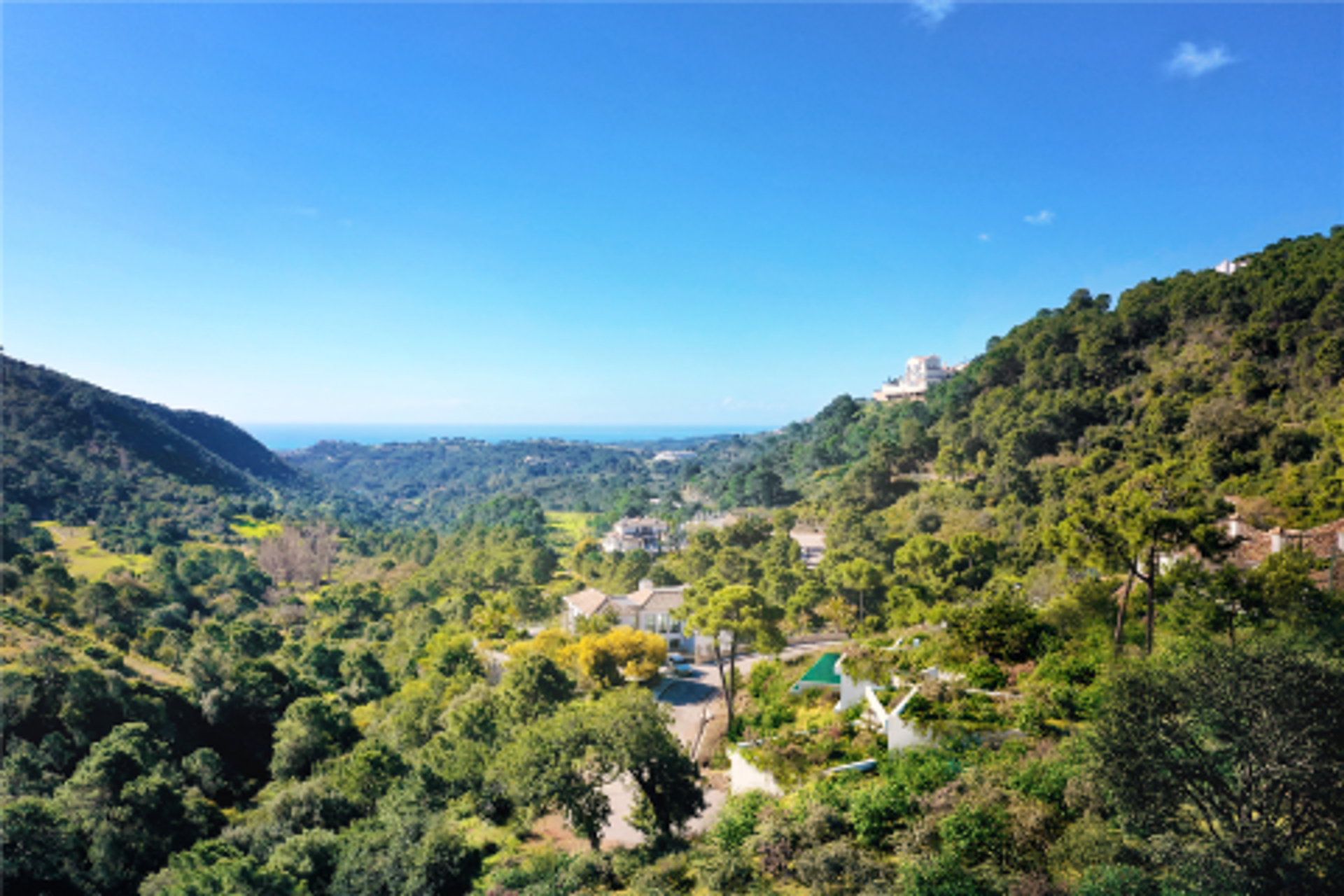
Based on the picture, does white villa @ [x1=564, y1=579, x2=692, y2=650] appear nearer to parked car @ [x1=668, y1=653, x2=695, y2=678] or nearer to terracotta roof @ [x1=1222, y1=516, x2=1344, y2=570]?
parked car @ [x1=668, y1=653, x2=695, y2=678]

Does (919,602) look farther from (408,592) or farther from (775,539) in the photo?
(408,592)

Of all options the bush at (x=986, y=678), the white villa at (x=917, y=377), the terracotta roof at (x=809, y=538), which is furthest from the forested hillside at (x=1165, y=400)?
the white villa at (x=917, y=377)

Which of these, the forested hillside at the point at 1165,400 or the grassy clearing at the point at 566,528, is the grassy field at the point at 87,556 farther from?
the forested hillside at the point at 1165,400

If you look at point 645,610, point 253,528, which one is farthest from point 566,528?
point 645,610

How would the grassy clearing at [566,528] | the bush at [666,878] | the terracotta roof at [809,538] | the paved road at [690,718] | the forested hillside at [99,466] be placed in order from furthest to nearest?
the grassy clearing at [566,528], the forested hillside at [99,466], the terracotta roof at [809,538], the paved road at [690,718], the bush at [666,878]

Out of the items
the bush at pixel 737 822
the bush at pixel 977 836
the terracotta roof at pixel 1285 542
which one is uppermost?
the terracotta roof at pixel 1285 542

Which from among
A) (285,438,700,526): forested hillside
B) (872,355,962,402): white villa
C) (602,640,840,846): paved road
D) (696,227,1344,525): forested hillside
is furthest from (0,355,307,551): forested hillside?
(872,355,962,402): white villa

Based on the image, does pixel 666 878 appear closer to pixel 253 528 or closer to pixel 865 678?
pixel 865 678
